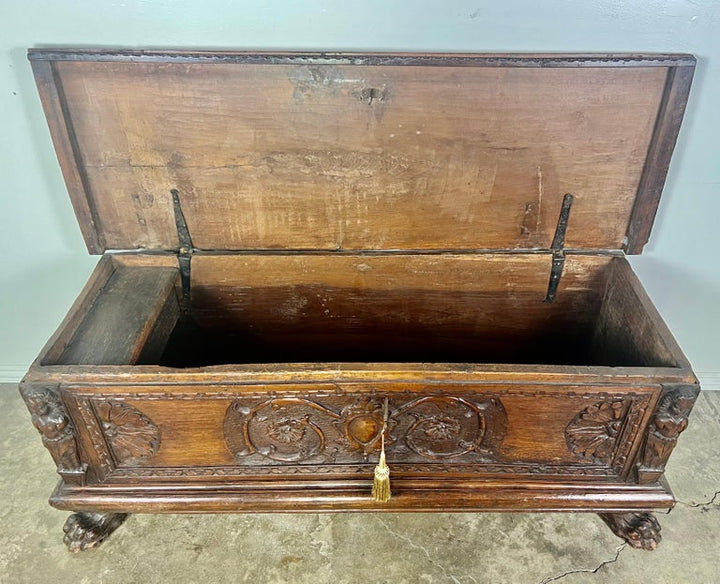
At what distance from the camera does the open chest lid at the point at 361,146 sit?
4.62ft

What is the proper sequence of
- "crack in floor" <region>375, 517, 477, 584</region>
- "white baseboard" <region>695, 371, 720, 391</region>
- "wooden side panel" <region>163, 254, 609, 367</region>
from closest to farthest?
"crack in floor" <region>375, 517, 477, 584</region> → "wooden side panel" <region>163, 254, 609, 367</region> → "white baseboard" <region>695, 371, 720, 391</region>

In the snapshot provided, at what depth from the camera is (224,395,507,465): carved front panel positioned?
1332mm

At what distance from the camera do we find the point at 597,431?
4.52 ft

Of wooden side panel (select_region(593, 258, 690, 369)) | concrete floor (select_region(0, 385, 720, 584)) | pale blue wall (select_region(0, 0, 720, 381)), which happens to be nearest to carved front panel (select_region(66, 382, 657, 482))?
wooden side panel (select_region(593, 258, 690, 369))

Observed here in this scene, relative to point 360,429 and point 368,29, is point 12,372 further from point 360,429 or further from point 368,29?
point 368,29

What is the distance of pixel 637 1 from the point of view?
1.33 m

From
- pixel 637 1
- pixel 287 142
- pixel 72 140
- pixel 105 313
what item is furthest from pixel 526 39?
pixel 105 313

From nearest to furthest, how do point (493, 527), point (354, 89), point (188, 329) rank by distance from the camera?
1. point (354, 89)
2. point (493, 527)
3. point (188, 329)

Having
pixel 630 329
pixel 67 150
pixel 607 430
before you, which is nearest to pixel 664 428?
pixel 607 430

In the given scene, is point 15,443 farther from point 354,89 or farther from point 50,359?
point 354,89

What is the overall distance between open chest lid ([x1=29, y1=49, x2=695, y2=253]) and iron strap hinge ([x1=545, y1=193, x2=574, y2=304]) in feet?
0.05

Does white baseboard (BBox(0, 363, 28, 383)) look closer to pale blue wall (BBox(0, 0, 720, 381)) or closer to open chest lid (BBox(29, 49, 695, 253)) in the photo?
open chest lid (BBox(29, 49, 695, 253))

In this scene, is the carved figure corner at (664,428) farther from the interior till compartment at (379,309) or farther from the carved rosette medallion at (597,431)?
the interior till compartment at (379,309)

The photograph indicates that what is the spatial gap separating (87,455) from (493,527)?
112 cm
